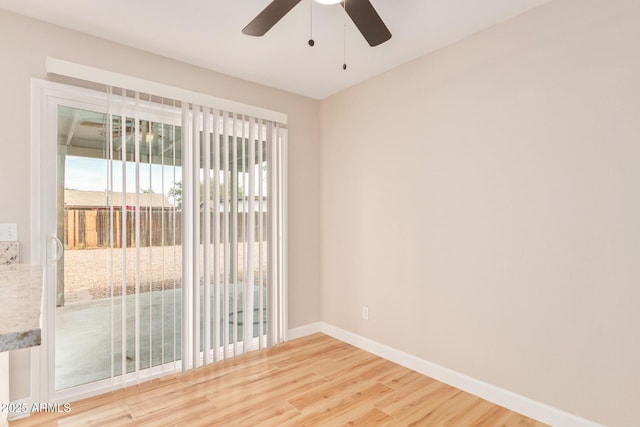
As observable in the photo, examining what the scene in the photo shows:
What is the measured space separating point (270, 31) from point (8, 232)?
2.15 meters

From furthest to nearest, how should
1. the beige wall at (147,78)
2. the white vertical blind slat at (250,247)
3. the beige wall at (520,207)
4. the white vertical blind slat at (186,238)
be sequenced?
the white vertical blind slat at (250,247) → the white vertical blind slat at (186,238) → the beige wall at (147,78) → the beige wall at (520,207)

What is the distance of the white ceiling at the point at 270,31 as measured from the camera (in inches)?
83.2

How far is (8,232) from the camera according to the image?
2.12 metres

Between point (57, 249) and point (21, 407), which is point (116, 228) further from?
point (21, 407)

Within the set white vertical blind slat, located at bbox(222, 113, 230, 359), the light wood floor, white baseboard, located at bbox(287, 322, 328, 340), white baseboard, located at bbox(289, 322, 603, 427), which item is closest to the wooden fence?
white vertical blind slat, located at bbox(222, 113, 230, 359)

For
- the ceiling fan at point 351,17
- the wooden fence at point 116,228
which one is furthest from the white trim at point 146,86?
the ceiling fan at point 351,17

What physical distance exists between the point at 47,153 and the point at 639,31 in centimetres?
357

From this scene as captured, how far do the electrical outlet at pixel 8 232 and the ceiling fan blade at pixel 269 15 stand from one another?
190cm

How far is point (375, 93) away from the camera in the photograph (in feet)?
10.4

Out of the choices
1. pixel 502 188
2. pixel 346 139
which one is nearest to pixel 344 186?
pixel 346 139

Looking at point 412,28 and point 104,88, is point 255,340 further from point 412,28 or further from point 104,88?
point 412,28

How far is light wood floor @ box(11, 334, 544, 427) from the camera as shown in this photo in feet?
6.97

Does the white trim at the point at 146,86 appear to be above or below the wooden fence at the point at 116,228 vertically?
above

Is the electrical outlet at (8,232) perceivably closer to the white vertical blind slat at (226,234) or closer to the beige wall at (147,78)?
the beige wall at (147,78)
